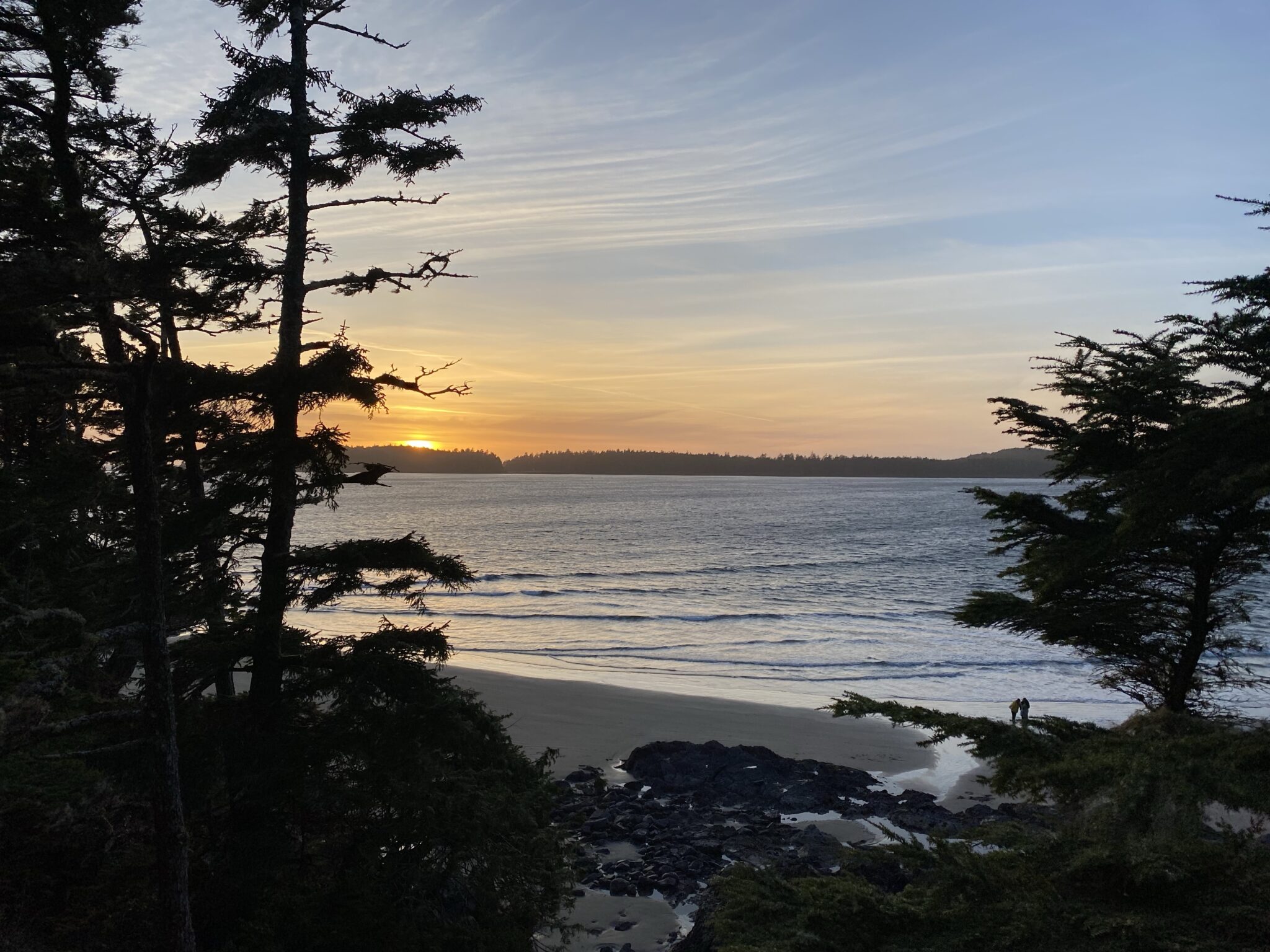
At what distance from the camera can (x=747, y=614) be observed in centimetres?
3631

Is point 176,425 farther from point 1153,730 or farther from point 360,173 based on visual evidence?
point 1153,730

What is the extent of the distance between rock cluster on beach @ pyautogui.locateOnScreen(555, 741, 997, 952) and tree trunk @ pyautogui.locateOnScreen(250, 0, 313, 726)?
3.59 meters

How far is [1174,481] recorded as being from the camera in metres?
8.41

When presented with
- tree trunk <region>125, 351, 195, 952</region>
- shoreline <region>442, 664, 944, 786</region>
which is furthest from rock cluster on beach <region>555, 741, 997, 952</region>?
tree trunk <region>125, 351, 195, 952</region>

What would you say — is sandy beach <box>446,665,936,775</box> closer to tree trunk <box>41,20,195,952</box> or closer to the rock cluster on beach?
the rock cluster on beach

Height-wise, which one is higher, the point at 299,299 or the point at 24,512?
the point at 299,299

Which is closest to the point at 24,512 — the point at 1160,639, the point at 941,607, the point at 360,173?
the point at 360,173

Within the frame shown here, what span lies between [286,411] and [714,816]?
30.3 ft

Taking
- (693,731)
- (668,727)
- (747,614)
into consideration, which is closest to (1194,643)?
(693,731)

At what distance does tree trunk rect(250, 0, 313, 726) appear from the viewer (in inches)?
313

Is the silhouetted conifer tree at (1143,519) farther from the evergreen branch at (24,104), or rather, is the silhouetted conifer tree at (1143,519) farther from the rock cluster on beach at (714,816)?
the evergreen branch at (24,104)

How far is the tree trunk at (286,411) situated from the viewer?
7.96 metres

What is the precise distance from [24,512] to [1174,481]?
12.6 metres

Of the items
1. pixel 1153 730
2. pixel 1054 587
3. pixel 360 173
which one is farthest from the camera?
pixel 1054 587
